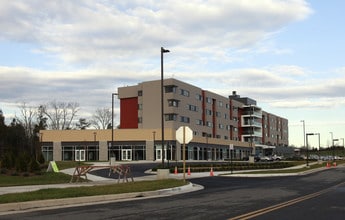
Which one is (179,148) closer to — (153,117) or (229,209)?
(153,117)

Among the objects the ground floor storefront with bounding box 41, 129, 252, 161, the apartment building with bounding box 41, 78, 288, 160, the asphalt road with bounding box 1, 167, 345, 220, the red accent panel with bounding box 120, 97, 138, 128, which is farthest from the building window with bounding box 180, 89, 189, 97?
the asphalt road with bounding box 1, 167, 345, 220

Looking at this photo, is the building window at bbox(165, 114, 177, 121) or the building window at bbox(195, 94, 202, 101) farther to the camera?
the building window at bbox(195, 94, 202, 101)

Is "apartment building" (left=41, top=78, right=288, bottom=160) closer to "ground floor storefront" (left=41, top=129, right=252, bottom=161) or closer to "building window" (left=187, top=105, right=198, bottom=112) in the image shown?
"ground floor storefront" (left=41, top=129, right=252, bottom=161)

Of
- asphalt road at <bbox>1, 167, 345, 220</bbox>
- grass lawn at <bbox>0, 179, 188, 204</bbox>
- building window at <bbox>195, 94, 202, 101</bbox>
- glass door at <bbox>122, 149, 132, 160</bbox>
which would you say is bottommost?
asphalt road at <bbox>1, 167, 345, 220</bbox>

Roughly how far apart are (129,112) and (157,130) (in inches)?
673

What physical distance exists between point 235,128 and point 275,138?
4437cm

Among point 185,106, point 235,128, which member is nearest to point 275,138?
point 235,128

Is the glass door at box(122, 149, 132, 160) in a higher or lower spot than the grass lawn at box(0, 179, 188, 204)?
higher

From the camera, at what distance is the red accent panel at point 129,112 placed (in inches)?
3812

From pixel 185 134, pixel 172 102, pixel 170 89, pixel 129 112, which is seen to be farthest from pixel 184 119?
pixel 185 134

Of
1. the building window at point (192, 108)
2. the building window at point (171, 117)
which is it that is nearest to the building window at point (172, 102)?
the building window at point (171, 117)

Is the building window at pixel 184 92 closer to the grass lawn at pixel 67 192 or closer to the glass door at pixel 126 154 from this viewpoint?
the glass door at pixel 126 154

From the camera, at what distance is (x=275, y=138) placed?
165 m

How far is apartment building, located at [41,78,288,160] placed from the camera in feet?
271
